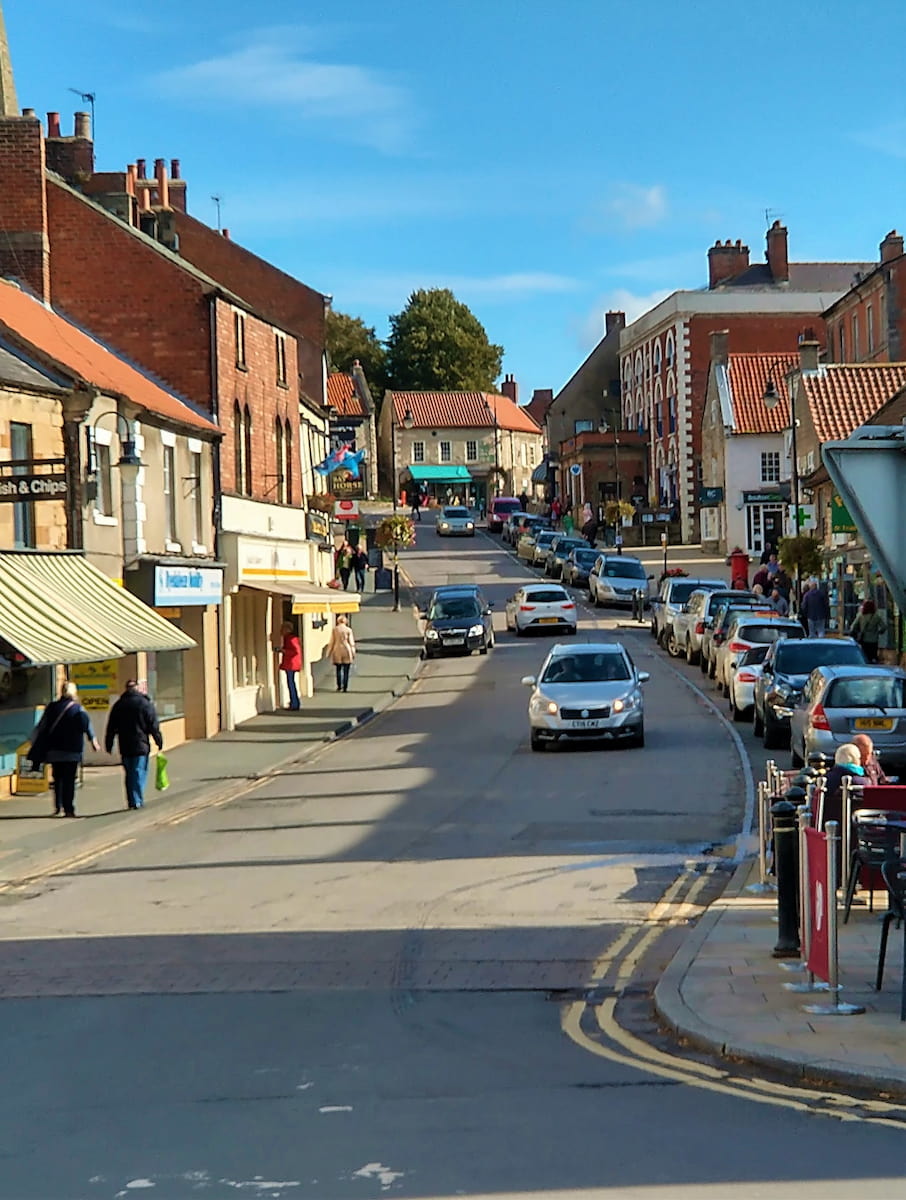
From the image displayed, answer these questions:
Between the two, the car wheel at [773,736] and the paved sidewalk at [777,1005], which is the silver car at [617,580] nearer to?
the car wheel at [773,736]

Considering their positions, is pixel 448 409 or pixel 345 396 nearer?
pixel 345 396

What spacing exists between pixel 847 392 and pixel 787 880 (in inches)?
1699

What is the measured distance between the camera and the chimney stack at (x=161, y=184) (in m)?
53.2

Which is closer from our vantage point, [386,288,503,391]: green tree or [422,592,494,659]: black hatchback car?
[422,592,494,659]: black hatchback car

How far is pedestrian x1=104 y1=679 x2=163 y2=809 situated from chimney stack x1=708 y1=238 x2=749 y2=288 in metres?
77.8

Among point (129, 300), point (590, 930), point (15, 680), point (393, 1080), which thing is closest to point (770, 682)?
point (15, 680)

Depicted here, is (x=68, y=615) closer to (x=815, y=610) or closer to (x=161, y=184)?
(x=815, y=610)

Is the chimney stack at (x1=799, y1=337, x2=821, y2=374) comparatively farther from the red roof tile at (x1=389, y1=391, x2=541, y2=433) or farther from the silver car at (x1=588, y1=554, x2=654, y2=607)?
the red roof tile at (x1=389, y1=391, x2=541, y2=433)

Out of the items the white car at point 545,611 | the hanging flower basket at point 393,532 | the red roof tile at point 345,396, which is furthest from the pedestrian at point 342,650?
the red roof tile at point 345,396

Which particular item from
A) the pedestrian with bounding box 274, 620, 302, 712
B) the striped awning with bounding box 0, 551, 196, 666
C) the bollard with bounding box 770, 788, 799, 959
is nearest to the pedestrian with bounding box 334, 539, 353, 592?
the pedestrian with bounding box 274, 620, 302, 712

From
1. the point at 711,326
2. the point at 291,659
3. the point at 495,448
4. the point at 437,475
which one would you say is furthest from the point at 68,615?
the point at 495,448

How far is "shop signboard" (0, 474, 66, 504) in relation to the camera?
2280 cm

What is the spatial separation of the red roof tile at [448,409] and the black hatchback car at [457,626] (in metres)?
80.1

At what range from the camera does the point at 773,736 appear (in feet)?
87.0
